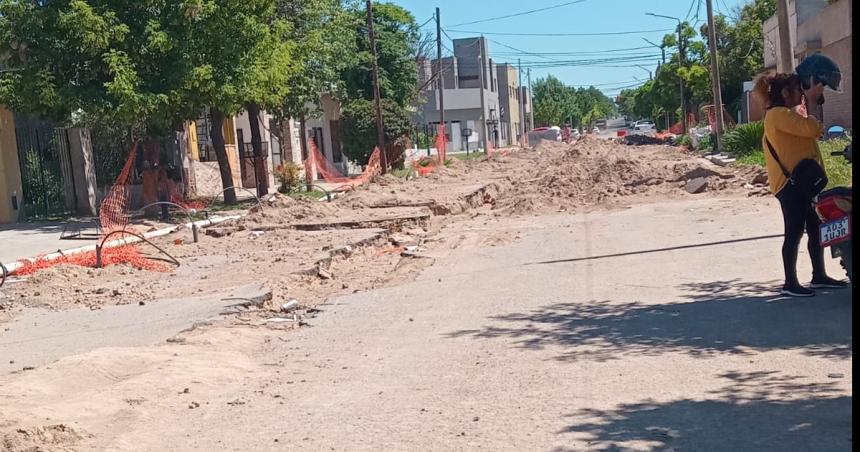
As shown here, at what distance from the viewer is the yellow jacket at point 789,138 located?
25.9ft

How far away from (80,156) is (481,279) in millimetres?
15635

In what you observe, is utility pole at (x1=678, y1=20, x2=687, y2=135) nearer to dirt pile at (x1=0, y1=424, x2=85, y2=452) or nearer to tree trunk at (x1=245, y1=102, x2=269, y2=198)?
tree trunk at (x1=245, y1=102, x2=269, y2=198)

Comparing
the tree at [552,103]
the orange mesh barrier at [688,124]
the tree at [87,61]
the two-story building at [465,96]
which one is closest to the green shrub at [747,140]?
the tree at [87,61]

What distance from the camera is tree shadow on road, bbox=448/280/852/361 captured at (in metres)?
6.69

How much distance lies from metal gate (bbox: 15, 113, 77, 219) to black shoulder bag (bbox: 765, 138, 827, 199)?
19.7m

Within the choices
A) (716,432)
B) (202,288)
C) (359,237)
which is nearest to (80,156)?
(359,237)

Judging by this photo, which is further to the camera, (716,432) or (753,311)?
(753,311)

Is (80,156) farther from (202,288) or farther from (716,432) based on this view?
(716,432)

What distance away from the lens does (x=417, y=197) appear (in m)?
25.0

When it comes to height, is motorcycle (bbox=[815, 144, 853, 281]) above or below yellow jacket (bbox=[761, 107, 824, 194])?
below

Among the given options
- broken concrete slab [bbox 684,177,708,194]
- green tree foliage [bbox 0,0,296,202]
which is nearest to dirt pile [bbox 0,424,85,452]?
green tree foliage [bbox 0,0,296,202]

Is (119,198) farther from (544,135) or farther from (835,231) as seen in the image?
(544,135)

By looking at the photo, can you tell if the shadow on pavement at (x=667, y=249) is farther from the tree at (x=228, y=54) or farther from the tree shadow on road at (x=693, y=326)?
the tree at (x=228, y=54)

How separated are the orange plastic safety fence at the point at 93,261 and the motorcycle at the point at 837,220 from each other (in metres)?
9.22
